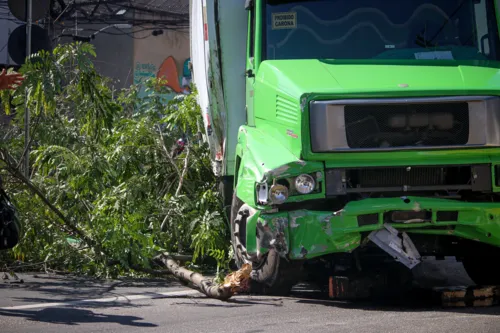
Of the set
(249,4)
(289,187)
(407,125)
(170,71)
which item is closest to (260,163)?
(289,187)

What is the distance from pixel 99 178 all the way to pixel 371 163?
3.98 m

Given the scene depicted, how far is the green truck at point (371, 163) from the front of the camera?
6.32 meters

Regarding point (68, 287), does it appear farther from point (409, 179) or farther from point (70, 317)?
point (409, 179)

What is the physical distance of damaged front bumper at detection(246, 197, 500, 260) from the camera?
20.4ft

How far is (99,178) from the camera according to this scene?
9.36 m

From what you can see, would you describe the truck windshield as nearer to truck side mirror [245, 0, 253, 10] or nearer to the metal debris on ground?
truck side mirror [245, 0, 253, 10]

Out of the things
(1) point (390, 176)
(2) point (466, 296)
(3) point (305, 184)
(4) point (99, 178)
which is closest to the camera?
(3) point (305, 184)

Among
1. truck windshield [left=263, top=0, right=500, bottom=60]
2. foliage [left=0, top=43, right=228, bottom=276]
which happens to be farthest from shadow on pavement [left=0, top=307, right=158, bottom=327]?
truck windshield [left=263, top=0, right=500, bottom=60]

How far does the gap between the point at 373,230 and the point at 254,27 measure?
252cm

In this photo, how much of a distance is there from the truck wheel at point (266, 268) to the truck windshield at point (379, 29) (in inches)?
61.2

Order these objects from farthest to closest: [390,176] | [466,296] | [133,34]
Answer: [133,34]
[466,296]
[390,176]

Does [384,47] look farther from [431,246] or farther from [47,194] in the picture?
[47,194]

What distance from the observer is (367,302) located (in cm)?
681

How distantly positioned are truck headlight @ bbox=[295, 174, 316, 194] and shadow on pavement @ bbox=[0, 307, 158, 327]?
1.51 metres
